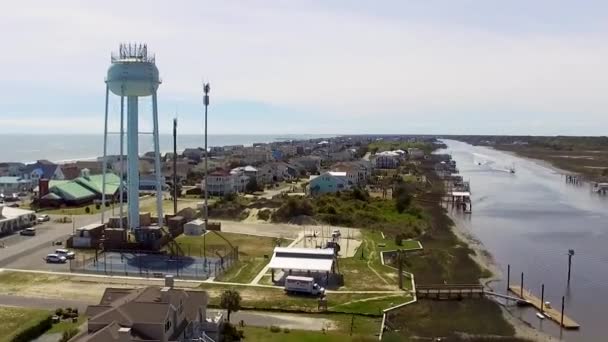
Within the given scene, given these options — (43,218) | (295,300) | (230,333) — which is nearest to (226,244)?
(295,300)

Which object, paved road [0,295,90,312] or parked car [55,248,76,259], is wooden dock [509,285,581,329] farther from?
parked car [55,248,76,259]

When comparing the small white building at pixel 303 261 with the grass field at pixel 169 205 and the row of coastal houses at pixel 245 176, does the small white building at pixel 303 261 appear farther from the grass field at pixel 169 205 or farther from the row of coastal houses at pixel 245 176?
the row of coastal houses at pixel 245 176

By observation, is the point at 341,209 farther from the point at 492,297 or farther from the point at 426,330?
the point at 426,330

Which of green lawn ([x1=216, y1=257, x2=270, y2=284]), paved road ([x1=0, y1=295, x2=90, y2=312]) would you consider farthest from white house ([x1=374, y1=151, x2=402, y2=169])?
paved road ([x1=0, y1=295, x2=90, y2=312])

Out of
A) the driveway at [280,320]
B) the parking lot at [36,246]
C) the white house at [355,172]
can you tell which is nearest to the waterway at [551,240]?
the driveway at [280,320]

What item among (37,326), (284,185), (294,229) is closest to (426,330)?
(37,326)
